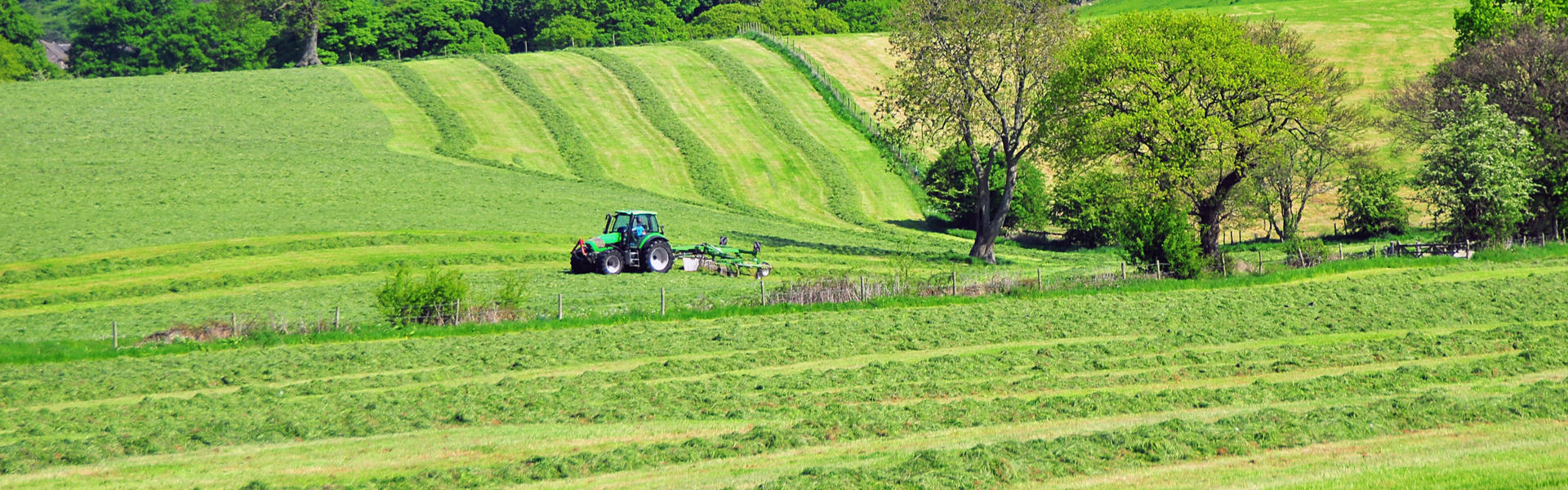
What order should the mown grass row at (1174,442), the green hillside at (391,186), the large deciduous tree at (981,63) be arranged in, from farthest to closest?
the large deciduous tree at (981,63) → the green hillside at (391,186) → the mown grass row at (1174,442)

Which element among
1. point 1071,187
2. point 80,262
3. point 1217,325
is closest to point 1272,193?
point 1071,187

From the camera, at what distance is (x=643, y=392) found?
25844mm

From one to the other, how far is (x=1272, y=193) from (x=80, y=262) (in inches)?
2210

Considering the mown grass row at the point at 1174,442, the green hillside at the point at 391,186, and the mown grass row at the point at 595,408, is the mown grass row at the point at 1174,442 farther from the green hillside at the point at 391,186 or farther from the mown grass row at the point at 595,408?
the green hillside at the point at 391,186

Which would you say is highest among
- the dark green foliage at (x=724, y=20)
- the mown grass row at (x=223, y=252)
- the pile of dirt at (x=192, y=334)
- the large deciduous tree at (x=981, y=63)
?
the dark green foliage at (x=724, y=20)

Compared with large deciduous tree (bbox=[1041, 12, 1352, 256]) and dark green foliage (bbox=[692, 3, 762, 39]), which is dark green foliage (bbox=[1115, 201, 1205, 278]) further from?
dark green foliage (bbox=[692, 3, 762, 39])

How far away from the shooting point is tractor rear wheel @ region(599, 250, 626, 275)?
1825 inches

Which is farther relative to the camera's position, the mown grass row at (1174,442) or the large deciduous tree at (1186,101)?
the large deciduous tree at (1186,101)

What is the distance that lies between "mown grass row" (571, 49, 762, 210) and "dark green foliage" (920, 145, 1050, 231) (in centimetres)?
1063

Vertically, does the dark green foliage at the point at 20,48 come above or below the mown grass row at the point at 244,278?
above

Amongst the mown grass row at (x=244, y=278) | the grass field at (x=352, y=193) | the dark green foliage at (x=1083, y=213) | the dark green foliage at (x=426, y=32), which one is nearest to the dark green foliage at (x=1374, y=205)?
the dark green foliage at (x=1083, y=213)

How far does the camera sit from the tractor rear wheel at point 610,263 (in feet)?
152

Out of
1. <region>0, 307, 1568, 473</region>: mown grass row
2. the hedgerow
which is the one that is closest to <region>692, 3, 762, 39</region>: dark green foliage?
the hedgerow

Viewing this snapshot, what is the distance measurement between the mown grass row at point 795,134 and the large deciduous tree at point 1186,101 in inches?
751
